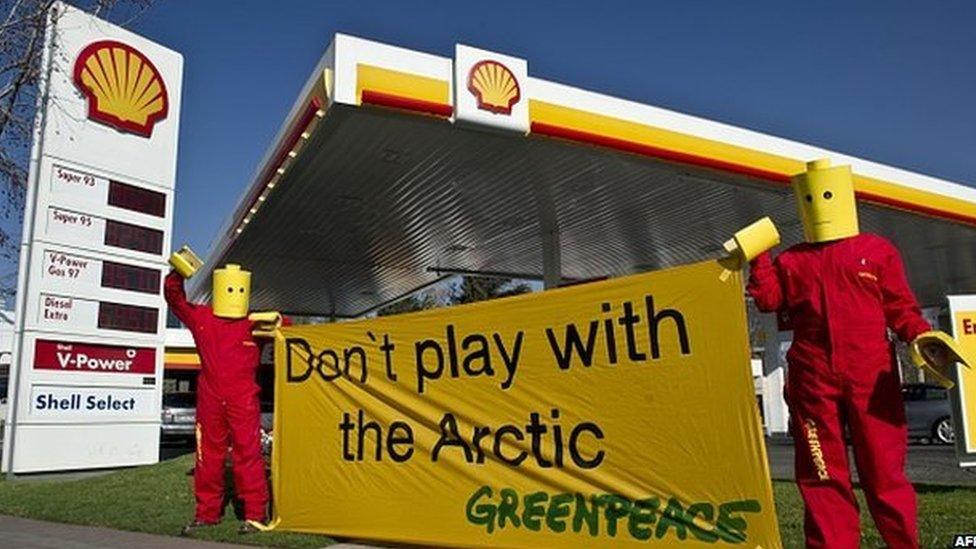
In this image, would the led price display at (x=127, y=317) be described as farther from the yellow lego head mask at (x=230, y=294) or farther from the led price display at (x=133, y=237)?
the yellow lego head mask at (x=230, y=294)

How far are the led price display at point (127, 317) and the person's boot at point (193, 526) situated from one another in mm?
6270

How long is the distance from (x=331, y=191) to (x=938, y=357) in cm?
1059

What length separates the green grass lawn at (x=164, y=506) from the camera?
18.5 feet

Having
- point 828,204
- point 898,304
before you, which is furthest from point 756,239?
point 898,304

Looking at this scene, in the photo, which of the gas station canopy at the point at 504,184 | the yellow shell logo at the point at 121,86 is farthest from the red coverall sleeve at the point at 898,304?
the yellow shell logo at the point at 121,86

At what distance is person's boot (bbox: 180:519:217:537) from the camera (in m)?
6.41

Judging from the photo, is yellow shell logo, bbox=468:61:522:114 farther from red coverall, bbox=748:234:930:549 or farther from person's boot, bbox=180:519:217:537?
red coverall, bbox=748:234:930:549

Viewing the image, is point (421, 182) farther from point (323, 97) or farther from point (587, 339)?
point (587, 339)

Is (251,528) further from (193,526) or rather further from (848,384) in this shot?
(848,384)

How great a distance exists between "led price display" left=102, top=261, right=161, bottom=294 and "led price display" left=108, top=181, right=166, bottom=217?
0.89m

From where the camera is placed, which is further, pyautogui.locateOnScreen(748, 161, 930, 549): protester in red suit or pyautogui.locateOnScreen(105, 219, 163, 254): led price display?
pyautogui.locateOnScreen(105, 219, 163, 254): led price display

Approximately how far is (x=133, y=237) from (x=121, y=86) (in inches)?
88.4

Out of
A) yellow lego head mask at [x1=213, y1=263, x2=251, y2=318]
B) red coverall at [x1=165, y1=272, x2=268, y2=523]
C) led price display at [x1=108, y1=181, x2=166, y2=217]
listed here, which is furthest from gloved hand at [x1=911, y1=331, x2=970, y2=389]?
led price display at [x1=108, y1=181, x2=166, y2=217]

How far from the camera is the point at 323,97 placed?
9.27m
